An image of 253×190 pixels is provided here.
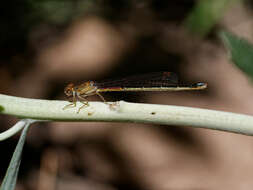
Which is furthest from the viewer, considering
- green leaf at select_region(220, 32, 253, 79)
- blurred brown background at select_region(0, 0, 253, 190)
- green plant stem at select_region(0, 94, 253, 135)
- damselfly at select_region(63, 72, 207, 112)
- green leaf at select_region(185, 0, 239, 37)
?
green leaf at select_region(185, 0, 239, 37)

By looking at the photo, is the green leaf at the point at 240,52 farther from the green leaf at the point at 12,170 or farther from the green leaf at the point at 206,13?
the green leaf at the point at 206,13

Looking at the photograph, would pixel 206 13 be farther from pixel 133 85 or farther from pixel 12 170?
pixel 12 170

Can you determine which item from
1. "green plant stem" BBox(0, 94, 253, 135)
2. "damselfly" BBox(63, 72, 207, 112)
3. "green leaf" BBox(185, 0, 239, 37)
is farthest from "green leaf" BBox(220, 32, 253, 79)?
"green leaf" BBox(185, 0, 239, 37)

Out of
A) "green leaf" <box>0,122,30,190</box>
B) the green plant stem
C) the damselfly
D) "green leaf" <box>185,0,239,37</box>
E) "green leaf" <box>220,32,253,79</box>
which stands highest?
"green leaf" <box>185,0,239,37</box>

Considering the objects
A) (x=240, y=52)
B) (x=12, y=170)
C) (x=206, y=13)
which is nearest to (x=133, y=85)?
(x=240, y=52)

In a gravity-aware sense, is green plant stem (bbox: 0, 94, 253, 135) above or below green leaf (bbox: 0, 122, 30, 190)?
above

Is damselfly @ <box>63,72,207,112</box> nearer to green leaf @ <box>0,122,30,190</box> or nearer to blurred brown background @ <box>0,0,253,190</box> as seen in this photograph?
blurred brown background @ <box>0,0,253,190</box>
